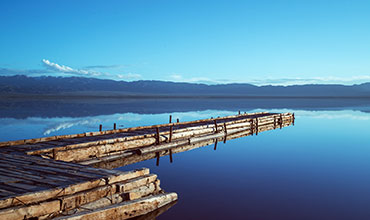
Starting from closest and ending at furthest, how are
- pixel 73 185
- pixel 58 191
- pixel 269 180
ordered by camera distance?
1. pixel 58 191
2. pixel 73 185
3. pixel 269 180

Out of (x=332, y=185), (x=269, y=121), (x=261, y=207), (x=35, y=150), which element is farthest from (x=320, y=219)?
(x=269, y=121)

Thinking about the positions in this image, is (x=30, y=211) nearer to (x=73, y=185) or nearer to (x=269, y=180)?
(x=73, y=185)

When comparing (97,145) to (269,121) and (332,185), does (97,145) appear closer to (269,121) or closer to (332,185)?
(332,185)

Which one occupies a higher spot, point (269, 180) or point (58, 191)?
point (58, 191)

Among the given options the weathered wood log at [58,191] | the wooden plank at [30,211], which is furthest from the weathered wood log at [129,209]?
the weathered wood log at [58,191]

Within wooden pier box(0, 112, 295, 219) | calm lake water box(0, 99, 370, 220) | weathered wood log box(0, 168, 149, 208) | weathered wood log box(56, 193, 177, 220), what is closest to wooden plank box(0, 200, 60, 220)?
wooden pier box(0, 112, 295, 219)

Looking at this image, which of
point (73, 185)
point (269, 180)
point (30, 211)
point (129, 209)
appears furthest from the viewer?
point (269, 180)

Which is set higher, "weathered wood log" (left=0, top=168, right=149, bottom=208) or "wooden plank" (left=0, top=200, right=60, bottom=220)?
"weathered wood log" (left=0, top=168, right=149, bottom=208)

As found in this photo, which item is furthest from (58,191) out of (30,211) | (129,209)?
(129,209)

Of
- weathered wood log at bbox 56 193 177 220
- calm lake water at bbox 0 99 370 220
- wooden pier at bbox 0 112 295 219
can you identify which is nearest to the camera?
wooden pier at bbox 0 112 295 219

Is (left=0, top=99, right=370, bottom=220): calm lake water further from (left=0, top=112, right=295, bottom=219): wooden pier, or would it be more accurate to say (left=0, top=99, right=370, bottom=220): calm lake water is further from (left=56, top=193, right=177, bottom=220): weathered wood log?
(left=0, top=112, right=295, bottom=219): wooden pier

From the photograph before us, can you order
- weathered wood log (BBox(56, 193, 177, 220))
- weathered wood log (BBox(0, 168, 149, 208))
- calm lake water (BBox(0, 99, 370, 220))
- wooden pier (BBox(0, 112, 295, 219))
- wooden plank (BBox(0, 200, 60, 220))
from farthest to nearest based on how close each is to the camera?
calm lake water (BBox(0, 99, 370, 220)), weathered wood log (BBox(56, 193, 177, 220)), wooden pier (BBox(0, 112, 295, 219)), weathered wood log (BBox(0, 168, 149, 208)), wooden plank (BBox(0, 200, 60, 220))

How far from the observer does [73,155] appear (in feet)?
45.0

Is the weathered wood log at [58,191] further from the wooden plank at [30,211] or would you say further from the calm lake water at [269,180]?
the calm lake water at [269,180]
